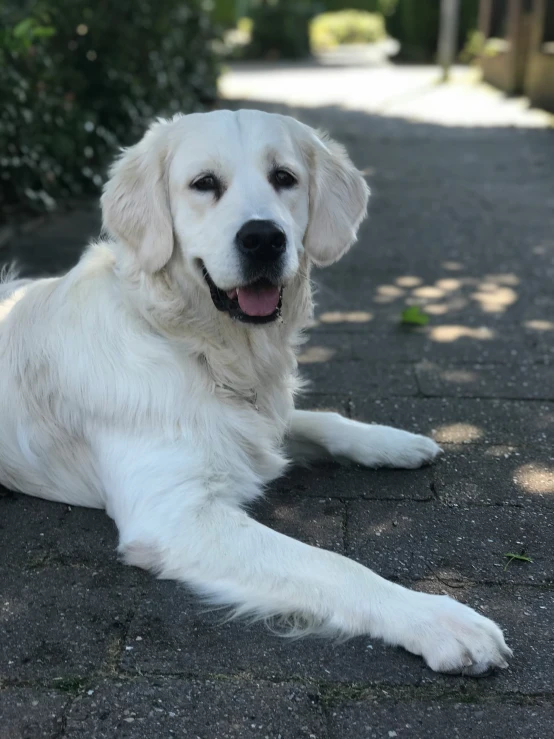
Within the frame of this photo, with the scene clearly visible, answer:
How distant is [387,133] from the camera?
1336 centimetres

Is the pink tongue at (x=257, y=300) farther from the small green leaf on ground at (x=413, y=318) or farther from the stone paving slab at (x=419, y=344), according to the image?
the small green leaf on ground at (x=413, y=318)

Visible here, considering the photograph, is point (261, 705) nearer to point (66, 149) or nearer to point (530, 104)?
point (66, 149)

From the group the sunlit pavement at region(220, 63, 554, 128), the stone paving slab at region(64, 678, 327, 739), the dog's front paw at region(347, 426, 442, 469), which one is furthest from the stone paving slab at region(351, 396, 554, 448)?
the sunlit pavement at region(220, 63, 554, 128)

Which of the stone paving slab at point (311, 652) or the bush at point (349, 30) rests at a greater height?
the stone paving slab at point (311, 652)

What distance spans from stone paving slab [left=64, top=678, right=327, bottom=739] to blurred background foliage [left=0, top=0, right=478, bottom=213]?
4387 mm

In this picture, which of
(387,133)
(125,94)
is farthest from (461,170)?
(125,94)

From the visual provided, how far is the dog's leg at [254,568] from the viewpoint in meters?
2.48

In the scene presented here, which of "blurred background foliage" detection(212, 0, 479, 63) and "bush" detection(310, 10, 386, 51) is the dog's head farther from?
"bush" detection(310, 10, 386, 51)

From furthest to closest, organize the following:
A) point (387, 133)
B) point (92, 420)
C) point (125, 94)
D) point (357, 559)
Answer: point (387, 133) < point (125, 94) < point (92, 420) < point (357, 559)

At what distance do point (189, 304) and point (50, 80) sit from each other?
15.7ft

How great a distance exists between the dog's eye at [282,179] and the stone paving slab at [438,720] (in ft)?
6.35

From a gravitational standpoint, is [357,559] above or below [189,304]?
below

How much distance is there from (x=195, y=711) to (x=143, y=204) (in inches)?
74.9

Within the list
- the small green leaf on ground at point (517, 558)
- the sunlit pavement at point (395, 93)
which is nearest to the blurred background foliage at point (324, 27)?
the sunlit pavement at point (395, 93)
